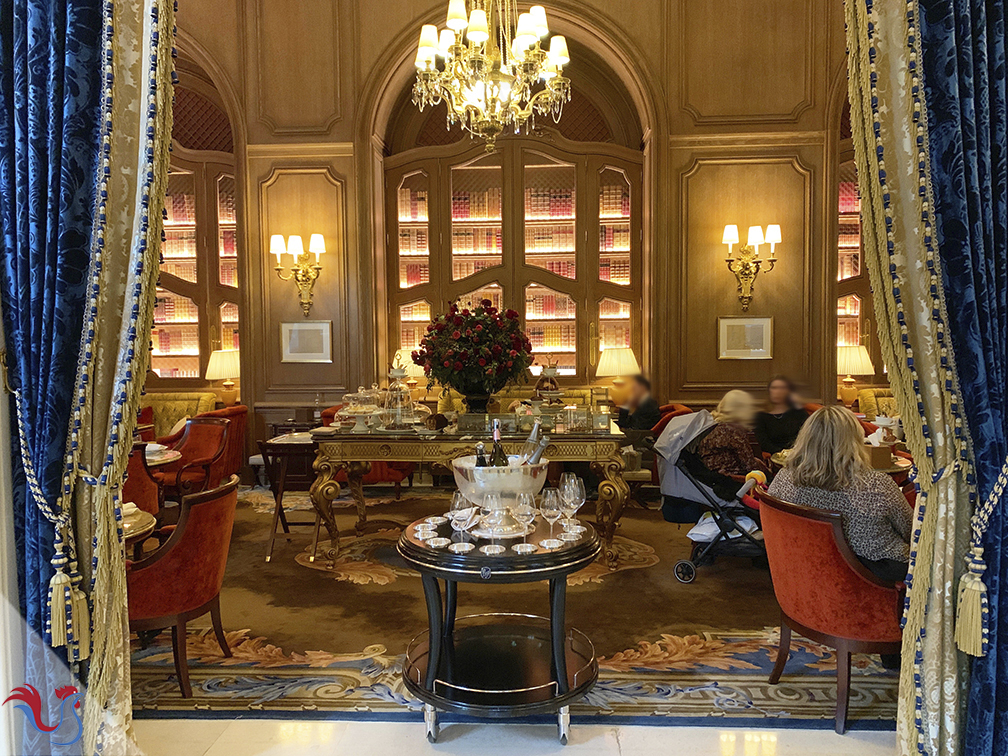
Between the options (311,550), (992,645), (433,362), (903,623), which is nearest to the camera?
(992,645)

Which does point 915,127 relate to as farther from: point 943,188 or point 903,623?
point 903,623

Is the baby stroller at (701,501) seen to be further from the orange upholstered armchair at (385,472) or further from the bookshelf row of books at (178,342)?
the bookshelf row of books at (178,342)

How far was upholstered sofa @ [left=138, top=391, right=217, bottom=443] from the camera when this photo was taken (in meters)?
8.57

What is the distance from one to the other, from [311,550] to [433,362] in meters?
1.71

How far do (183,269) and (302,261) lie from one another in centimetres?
222

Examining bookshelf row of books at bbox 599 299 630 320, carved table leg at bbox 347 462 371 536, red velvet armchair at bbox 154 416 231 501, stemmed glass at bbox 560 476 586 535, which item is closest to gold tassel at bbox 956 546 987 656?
stemmed glass at bbox 560 476 586 535

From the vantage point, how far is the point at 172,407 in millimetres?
8617

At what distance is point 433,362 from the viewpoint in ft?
16.5

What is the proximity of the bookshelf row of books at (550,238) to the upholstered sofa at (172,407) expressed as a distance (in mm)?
3994

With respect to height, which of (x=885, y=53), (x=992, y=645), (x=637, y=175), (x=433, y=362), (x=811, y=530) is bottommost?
(x=992, y=645)

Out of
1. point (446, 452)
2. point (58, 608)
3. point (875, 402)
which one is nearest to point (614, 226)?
point (875, 402)

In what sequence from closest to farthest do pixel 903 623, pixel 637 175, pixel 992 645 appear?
pixel 992 645
pixel 903 623
pixel 637 175

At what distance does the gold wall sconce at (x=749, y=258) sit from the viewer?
7207mm

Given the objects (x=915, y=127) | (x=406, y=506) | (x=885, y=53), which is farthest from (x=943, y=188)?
(x=406, y=506)
